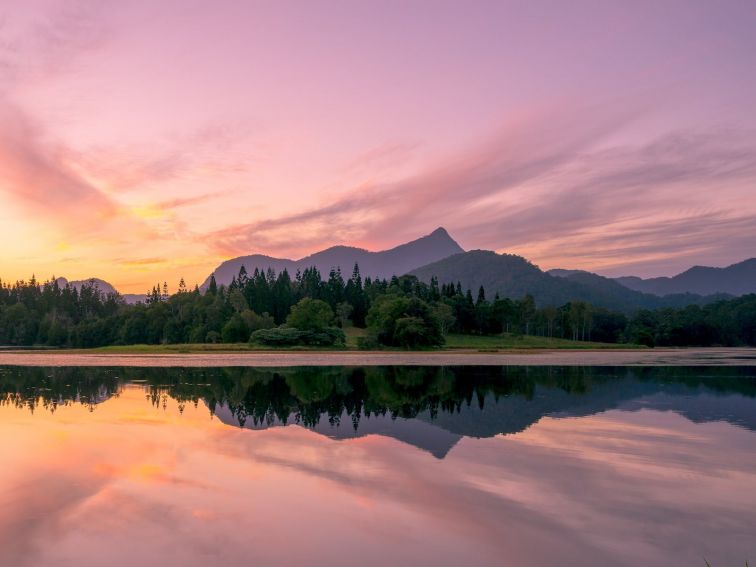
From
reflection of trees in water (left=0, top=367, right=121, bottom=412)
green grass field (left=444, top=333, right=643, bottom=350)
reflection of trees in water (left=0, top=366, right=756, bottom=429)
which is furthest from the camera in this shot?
green grass field (left=444, top=333, right=643, bottom=350)

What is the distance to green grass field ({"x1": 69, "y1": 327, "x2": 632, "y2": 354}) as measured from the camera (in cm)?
10850

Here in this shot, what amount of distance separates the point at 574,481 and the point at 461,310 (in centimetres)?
14676

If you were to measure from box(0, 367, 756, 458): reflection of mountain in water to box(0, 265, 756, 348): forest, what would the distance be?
60.4m

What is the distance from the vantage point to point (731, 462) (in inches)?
719

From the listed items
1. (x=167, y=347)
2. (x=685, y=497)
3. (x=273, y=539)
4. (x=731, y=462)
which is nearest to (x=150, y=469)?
(x=273, y=539)

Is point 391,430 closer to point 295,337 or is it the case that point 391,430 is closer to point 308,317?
point 295,337

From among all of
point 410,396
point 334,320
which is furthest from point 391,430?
point 334,320

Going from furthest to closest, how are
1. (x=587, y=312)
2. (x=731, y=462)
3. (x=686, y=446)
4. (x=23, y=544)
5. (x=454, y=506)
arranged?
(x=587, y=312), (x=686, y=446), (x=731, y=462), (x=454, y=506), (x=23, y=544)

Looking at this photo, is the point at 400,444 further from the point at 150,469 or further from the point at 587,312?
the point at 587,312

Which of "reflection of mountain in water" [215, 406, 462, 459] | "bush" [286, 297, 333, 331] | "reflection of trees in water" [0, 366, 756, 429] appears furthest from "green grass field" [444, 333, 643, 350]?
"reflection of mountain in water" [215, 406, 462, 459]

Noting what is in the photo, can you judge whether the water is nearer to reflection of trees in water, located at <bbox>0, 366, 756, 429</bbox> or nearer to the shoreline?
reflection of trees in water, located at <bbox>0, 366, 756, 429</bbox>

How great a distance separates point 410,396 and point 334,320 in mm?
111507

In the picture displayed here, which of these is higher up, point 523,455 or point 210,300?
point 210,300

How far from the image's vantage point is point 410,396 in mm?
36375
